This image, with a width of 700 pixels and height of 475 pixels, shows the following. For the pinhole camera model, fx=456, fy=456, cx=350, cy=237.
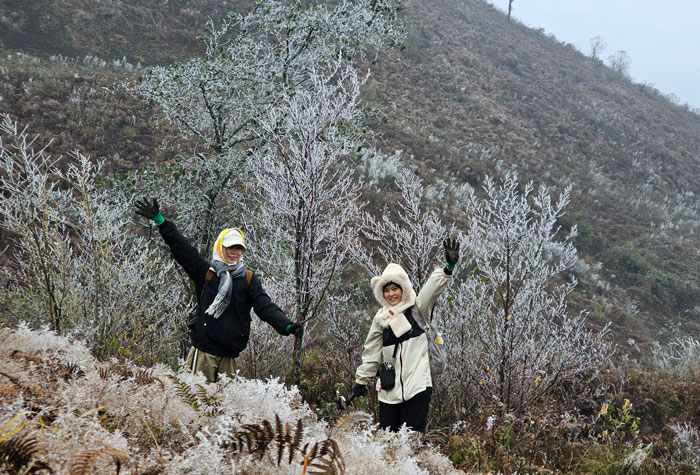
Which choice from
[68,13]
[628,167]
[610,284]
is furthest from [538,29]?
[68,13]

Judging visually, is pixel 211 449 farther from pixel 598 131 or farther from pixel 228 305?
pixel 598 131

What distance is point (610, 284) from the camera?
17609 mm

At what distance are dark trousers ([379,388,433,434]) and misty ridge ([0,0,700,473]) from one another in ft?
0.53

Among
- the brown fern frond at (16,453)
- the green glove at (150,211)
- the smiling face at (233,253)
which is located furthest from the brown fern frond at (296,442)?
the green glove at (150,211)

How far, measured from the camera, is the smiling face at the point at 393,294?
139 inches

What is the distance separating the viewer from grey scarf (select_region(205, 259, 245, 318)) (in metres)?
3.32

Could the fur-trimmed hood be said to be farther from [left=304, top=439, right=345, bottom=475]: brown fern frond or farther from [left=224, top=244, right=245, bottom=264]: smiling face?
[left=304, top=439, right=345, bottom=475]: brown fern frond

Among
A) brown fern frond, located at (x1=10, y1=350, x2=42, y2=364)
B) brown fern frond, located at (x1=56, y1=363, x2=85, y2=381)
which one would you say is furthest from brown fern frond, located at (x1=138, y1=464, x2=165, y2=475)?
brown fern frond, located at (x1=10, y1=350, x2=42, y2=364)

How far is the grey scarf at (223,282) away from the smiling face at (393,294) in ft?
3.69

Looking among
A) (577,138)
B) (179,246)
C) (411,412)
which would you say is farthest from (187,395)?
(577,138)

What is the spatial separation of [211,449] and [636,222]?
82.5ft

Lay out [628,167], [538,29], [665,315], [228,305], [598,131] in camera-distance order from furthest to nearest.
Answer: [538,29], [598,131], [628,167], [665,315], [228,305]

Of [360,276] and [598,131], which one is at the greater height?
[598,131]

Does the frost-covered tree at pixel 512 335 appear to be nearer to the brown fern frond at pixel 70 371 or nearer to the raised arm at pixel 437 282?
the raised arm at pixel 437 282
